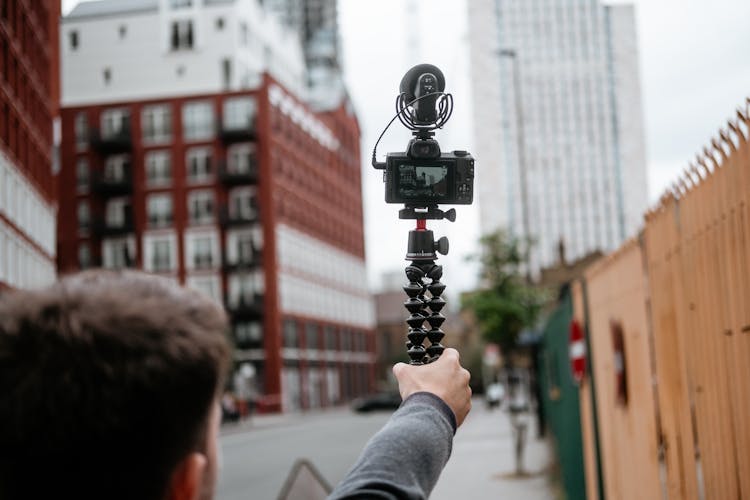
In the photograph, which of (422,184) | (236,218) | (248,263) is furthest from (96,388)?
(236,218)

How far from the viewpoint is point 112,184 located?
7175 centimetres

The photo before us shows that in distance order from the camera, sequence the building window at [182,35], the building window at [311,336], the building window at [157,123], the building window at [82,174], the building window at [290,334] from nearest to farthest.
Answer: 1. the building window at [182,35]
2. the building window at [157,123]
3. the building window at [82,174]
4. the building window at [290,334]
5. the building window at [311,336]

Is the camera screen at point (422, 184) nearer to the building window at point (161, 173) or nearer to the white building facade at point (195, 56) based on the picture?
the white building facade at point (195, 56)

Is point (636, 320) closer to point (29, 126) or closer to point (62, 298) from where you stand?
point (62, 298)

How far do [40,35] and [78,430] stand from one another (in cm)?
4264

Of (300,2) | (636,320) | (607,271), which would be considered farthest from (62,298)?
(300,2)

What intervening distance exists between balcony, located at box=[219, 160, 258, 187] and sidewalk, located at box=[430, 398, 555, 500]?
150 ft

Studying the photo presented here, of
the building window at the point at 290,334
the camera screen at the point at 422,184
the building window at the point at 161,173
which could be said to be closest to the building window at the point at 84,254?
the building window at the point at 161,173

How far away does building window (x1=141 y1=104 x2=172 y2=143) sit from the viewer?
71.5m

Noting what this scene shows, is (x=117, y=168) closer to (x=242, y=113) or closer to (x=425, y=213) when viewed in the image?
(x=242, y=113)

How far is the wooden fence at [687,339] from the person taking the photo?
10.7 feet

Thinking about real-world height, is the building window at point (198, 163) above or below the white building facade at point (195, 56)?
below

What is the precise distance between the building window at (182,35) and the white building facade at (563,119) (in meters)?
18.4

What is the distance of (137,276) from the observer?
→ 1614 millimetres
